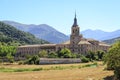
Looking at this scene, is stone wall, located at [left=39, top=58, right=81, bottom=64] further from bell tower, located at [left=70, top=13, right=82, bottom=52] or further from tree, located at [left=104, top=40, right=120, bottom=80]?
tree, located at [left=104, top=40, right=120, bottom=80]

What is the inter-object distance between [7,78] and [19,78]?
2.11m

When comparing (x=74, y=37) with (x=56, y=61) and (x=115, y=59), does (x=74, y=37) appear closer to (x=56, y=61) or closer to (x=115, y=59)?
(x=56, y=61)

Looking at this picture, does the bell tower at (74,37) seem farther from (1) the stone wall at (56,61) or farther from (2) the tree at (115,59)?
(2) the tree at (115,59)

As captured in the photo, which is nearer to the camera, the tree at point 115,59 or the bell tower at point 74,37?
the tree at point 115,59

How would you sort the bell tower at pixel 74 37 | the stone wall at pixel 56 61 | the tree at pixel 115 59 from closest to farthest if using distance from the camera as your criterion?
the tree at pixel 115 59, the stone wall at pixel 56 61, the bell tower at pixel 74 37

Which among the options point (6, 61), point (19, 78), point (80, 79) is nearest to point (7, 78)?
point (19, 78)

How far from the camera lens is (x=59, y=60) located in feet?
425

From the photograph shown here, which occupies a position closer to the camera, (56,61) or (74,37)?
(56,61)

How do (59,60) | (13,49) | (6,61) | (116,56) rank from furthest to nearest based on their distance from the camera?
(13,49) → (6,61) → (59,60) → (116,56)

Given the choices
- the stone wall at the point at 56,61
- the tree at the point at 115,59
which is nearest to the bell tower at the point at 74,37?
the stone wall at the point at 56,61

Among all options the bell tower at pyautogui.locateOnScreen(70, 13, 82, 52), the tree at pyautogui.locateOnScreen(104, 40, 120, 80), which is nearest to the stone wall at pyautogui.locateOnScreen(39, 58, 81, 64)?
the bell tower at pyautogui.locateOnScreen(70, 13, 82, 52)

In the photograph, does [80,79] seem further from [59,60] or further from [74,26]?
[74,26]

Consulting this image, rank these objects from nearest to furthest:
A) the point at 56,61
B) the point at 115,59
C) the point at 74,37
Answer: the point at 115,59 → the point at 56,61 → the point at 74,37

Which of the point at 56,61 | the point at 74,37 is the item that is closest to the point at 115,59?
the point at 56,61
